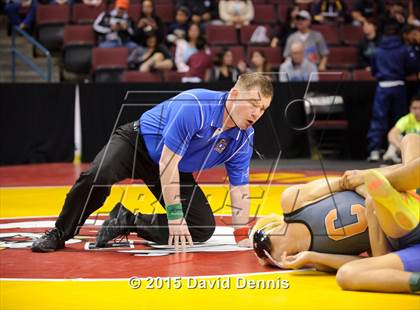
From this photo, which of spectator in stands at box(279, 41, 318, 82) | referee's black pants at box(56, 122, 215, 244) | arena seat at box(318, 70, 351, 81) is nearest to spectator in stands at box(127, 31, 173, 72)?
spectator in stands at box(279, 41, 318, 82)

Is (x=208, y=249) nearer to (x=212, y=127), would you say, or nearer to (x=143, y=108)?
(x=212, y=127)

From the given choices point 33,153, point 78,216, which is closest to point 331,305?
point 78,216

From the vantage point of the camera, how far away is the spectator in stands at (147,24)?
1308 cm

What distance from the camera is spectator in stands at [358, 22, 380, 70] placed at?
529 inches

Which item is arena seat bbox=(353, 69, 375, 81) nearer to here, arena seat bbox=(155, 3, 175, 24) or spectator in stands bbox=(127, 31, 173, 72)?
spectator in stands bbox=(127, 31, 173, 72)

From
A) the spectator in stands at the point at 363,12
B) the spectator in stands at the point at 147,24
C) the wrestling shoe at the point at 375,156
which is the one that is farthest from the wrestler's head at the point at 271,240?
the spectator in stands at the point at 363,12

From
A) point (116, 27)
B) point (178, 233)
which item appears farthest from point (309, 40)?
point (178, 233)

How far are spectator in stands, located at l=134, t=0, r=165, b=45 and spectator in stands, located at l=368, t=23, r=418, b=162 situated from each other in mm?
3483

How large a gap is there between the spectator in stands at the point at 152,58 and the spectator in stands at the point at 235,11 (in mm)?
1807

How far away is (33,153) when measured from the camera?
11.8 metres

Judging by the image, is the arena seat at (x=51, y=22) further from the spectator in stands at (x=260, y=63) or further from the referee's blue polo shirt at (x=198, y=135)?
the referee's blue polo shirt at (x=198, y=135)

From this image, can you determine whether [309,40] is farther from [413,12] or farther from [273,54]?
[413,12]

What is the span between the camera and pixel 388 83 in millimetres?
12133

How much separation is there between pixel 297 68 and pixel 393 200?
877cm
